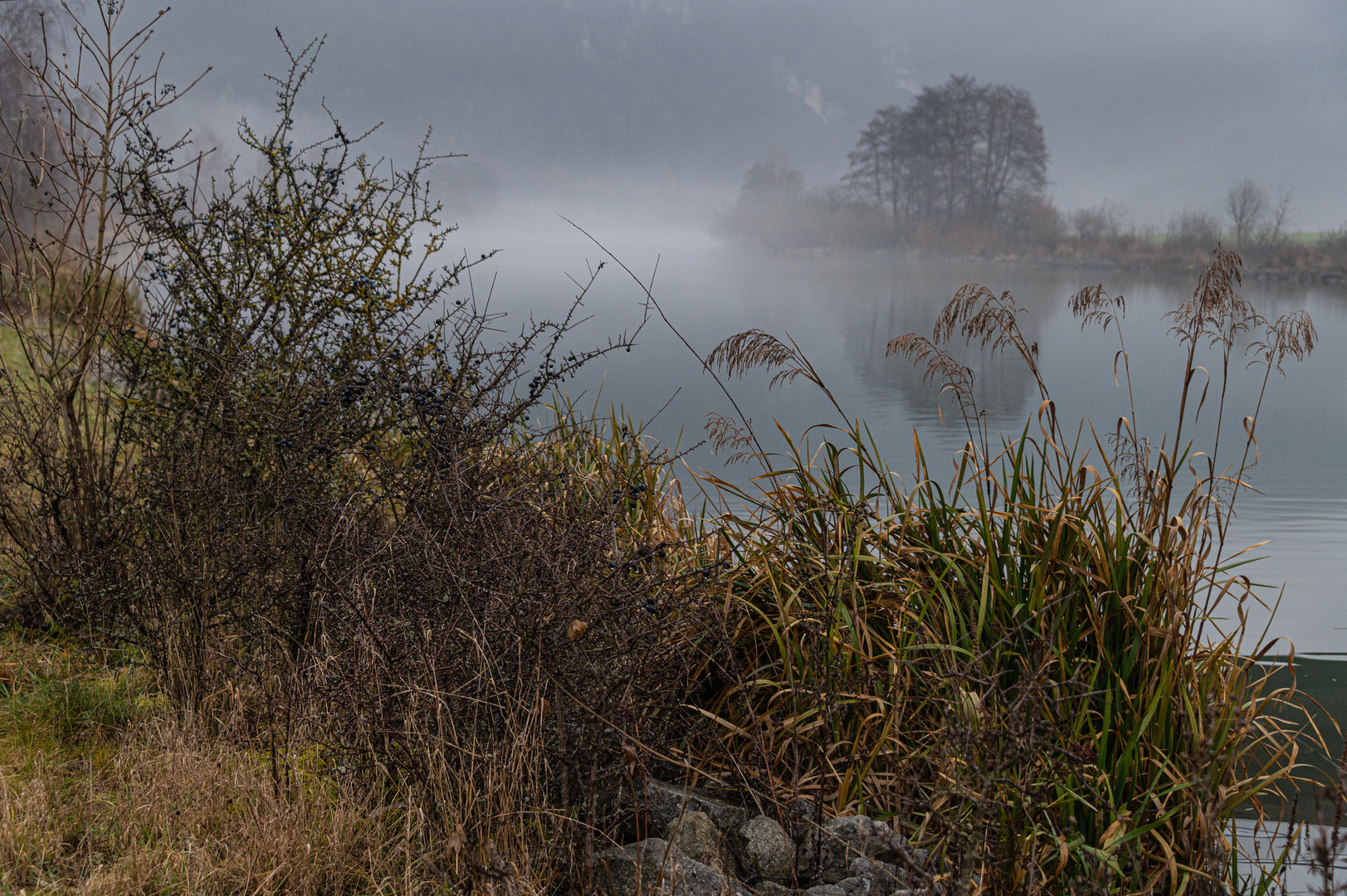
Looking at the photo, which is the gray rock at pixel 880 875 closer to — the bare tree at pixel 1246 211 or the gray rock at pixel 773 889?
the gray rock at pixel 773 889

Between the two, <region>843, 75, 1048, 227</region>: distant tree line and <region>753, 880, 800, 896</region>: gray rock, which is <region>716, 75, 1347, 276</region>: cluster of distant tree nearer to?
<region>843, 75, 1048, 227</region>: distant tree line

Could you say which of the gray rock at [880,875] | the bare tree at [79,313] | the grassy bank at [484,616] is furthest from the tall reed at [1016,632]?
the bare tree at [79,313]

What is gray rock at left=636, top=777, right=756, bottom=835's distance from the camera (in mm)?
2826

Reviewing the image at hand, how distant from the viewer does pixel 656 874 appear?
252 centimetres

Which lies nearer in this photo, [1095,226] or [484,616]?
[484,616]

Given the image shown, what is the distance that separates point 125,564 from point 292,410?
1.03m

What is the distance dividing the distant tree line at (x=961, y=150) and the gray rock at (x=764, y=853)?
51021 millimetres

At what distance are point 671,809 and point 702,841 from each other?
18 cm

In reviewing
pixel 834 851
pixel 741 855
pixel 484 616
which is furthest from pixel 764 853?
pixel 484 616

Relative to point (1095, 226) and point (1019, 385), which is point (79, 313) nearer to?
point (1019, 385)

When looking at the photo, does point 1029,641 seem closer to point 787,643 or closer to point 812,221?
point 787,643

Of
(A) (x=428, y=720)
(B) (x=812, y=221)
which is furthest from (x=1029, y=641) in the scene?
(B) (x=812, y=221)

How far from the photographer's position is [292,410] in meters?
3.74

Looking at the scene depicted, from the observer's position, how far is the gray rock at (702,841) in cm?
Result: 267
